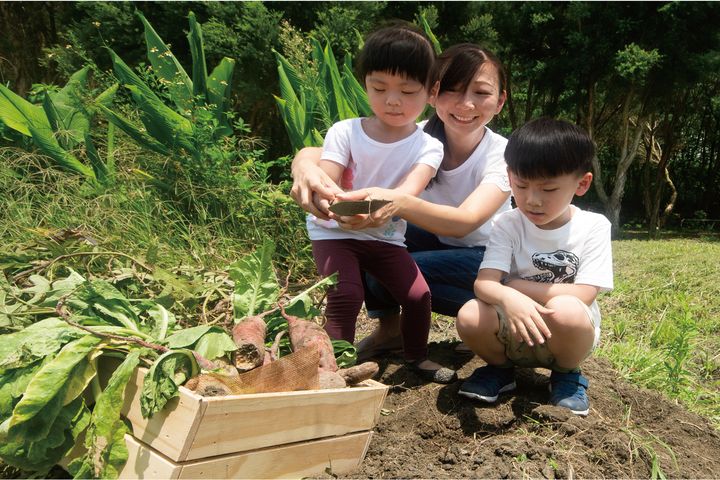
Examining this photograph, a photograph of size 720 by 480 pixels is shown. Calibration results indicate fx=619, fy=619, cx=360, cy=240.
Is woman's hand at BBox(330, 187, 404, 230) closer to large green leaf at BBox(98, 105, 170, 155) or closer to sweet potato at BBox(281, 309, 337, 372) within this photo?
sweet potato at BBox(281, 309, 337, 372)

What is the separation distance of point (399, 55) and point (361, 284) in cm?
83

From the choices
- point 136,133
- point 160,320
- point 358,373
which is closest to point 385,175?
point 358,373

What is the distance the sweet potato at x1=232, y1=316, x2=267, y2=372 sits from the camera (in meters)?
1.60

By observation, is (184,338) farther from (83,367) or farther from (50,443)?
(50,443)

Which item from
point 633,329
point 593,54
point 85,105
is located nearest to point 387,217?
point 633,329

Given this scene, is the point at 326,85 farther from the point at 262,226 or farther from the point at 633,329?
the point at 633,329

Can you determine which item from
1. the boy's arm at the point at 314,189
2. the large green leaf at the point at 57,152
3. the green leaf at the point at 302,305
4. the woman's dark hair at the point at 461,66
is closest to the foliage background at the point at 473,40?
the large green leaf at the point at 57,152

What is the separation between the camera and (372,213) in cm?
201

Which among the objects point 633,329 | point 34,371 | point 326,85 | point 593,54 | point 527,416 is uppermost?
point 593,54

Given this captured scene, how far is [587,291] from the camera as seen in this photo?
6.55 ft

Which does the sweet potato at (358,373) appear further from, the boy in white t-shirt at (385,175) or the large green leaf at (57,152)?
the large green leaf at (57,152)

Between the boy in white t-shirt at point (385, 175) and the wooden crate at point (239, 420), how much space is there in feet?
2.15

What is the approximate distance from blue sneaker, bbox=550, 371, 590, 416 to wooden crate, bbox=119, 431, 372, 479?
679 millimetres

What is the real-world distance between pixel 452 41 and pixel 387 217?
32.2ft
